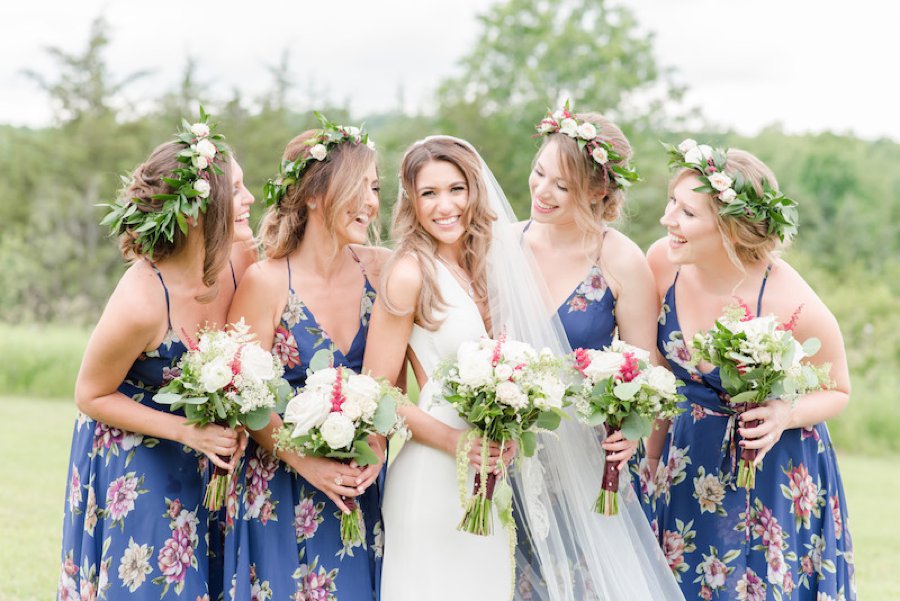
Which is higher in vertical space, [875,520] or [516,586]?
[516,586]

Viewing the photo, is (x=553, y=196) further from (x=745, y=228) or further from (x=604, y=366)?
(x=604, y=366)

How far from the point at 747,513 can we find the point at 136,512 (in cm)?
322

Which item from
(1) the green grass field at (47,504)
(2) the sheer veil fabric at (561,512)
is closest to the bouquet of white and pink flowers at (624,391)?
(2) the sheer veil fabric at (561,512)

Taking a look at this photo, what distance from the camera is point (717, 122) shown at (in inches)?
1666

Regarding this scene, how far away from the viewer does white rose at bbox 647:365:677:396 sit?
4.69m

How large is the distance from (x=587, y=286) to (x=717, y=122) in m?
39.3

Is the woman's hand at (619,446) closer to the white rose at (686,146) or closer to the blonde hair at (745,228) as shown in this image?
the blonde hair at (745,228)

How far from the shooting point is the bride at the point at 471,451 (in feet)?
15.9

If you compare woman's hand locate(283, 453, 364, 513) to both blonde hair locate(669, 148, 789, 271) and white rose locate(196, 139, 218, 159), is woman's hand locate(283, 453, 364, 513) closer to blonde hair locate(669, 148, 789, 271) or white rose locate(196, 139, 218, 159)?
white rose locate(196, 139, 218, 159)

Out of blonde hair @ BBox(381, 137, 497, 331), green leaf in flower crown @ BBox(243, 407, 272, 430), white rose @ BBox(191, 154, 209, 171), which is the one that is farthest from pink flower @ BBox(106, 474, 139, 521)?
blonde hair @ BBox(381, 137, 497, 331)

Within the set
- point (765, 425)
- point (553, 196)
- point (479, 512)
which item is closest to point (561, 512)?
point (479, 512)

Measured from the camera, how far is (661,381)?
15.4 feet

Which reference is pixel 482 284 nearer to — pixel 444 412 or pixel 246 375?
pixel 444 412

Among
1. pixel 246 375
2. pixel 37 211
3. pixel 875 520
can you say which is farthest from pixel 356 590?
pixel 37 211
